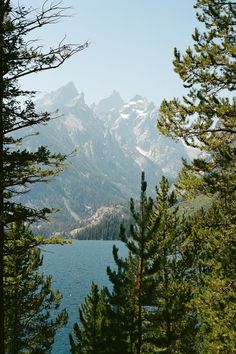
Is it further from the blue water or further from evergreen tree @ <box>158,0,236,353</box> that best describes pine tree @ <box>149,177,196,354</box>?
the blue water

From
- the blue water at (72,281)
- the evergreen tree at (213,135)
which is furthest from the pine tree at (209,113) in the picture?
the blue water at (72,281)

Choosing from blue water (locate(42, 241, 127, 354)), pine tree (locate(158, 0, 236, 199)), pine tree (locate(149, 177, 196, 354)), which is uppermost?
pine tree (locate(158, 0, 236, 199))

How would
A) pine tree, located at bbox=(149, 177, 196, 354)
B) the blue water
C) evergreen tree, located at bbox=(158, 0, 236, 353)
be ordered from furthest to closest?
the blue water, pine tree, located at bbox=(149, 177, 196, 354), evergreen tree, located at bbox=(158, 0, 236, 353)

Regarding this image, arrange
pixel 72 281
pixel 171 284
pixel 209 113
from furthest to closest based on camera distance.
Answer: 1. pixel 72 281
2. pixel 171 284
3. pixel 209 113

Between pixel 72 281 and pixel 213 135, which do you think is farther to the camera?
pixel 72 281

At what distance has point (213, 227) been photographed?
14.8 metres

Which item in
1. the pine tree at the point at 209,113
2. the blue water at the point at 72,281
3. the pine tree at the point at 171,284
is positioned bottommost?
the blue water at the point at 72,281

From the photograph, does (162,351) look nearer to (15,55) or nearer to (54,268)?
(15,55)

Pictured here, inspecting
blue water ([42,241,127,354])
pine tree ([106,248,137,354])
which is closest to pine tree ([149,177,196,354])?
pine tree ([106,248,137,354])

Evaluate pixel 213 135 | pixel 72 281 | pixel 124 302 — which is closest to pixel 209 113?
pixel 213 135

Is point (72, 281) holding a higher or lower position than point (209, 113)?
lower

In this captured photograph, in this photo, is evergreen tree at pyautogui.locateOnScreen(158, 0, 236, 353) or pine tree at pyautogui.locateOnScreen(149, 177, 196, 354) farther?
pine tree at pyautogui.locateOnScreen(149, 177, 196, 354)

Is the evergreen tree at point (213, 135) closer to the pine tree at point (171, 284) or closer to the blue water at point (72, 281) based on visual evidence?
the pine tree at point (171, 284)

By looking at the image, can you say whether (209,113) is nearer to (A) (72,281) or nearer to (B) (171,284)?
(B) (171,284)
